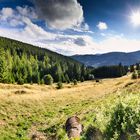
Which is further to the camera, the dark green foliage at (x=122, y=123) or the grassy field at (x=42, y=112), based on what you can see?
the grassy field at (x=42, y=112)

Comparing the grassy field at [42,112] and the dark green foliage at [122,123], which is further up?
the dark green foliage at [122,123]

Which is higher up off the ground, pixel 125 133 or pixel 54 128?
pixel 125 133

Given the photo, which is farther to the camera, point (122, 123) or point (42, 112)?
point (42, 112)

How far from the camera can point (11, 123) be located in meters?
42.6

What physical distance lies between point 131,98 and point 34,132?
81.6ft

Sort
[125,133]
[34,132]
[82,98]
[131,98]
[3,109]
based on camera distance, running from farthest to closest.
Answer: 1. [82,98]
2. [3,109]
3. [34,132]
4. [131,98]
5. [125,133]

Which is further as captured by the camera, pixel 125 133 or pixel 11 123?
pixel 11 123

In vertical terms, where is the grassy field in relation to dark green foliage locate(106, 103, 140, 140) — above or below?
below

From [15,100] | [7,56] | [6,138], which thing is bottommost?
[6,138]

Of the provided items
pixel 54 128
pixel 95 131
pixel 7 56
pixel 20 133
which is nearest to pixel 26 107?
pixel 20 133

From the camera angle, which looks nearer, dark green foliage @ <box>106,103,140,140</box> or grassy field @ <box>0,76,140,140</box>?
dark green foliage @ <box>106,103,140,140</box>

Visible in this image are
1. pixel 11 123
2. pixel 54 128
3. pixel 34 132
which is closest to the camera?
pixel 54 128

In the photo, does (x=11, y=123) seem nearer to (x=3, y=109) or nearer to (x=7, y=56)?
(x=3, y=109)

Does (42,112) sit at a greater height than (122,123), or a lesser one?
lesser
